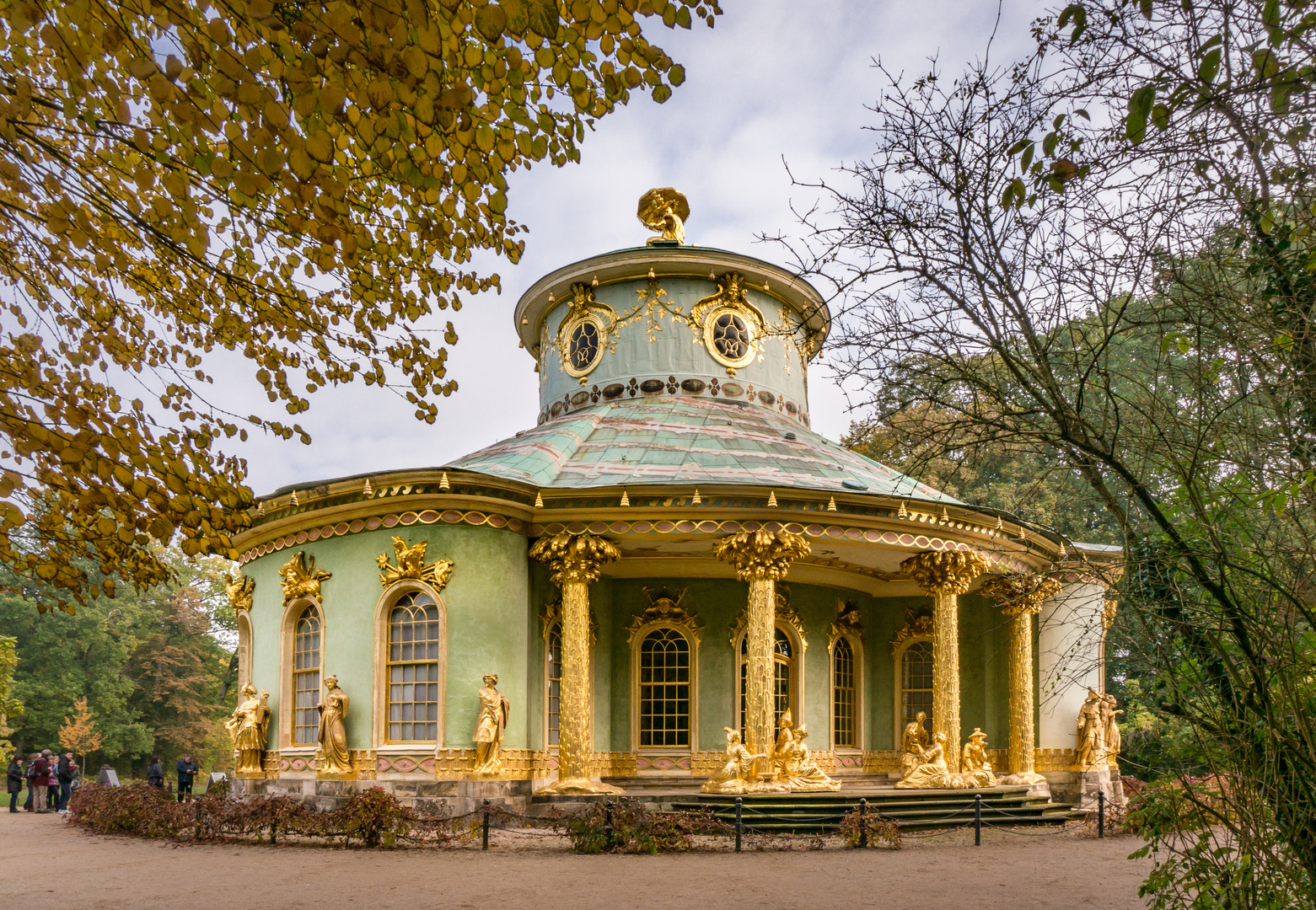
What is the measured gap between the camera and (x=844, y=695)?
63.6 feet

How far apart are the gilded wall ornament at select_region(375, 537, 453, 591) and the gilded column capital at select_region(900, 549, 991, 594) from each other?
739 centimetres

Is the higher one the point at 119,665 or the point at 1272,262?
the point at 1272,262

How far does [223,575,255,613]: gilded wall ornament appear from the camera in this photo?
17844 millimetres

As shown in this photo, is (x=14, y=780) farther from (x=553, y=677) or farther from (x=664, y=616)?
(x=664, y=616)

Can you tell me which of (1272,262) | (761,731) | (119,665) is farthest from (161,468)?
(119,665)

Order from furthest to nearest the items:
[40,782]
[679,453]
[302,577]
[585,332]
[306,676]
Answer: [40,782]
[585,332]
[679,453]
[306,676]
[302,577]

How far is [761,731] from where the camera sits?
14836mm

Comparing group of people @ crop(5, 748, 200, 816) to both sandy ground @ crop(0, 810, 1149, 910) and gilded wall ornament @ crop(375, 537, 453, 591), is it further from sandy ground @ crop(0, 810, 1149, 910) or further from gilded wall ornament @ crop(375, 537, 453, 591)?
gilded wall ornament @ crop(375, 537, 453, 591)

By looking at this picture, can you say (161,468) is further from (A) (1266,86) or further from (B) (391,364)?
(A) (1266,86)

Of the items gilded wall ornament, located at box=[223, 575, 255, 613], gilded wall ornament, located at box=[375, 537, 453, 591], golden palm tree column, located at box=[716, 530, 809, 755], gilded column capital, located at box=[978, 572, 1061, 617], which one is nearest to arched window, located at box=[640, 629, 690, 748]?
golden palm tree column, located at box=[716, 530, 809, 755]

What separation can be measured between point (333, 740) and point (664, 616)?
5.58 m

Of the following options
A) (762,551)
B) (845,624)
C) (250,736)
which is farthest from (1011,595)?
(250,736)

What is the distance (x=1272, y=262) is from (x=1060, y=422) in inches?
62.8

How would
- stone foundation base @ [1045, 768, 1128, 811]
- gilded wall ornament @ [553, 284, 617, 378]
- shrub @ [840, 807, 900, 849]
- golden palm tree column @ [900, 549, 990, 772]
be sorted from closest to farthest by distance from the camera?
shrub @ [840, 807, 900, 849] < golden palm tree column @ [900, 549, 990, 772] < stone foundation base @ [1045, 768, 1128, 811] < gilded wall ornament @ [553, 284, 617, 378]
